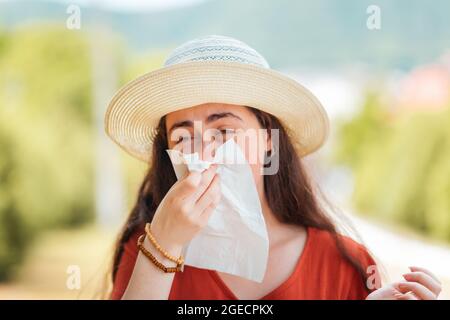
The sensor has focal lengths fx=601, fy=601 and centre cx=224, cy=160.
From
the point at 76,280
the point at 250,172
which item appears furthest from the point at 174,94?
the point at 76,280

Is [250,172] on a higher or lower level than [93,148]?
higher

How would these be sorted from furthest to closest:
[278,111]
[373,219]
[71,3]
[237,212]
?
[373,219] → [71,3] → [278,111] → [237,212]

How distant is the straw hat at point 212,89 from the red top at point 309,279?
25cm

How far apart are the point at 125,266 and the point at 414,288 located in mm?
548

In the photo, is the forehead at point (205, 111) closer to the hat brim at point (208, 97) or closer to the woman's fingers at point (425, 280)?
the hat brim at point (208, 97)

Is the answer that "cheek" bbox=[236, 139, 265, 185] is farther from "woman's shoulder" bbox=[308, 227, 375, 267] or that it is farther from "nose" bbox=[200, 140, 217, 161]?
"woman's shoulder" bbox=[308, 227, 375, 267]

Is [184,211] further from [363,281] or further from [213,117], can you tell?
[363,281]

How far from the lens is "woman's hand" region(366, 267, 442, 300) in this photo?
99 cm

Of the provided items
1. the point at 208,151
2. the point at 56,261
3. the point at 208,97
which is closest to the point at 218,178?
the point at 208,151

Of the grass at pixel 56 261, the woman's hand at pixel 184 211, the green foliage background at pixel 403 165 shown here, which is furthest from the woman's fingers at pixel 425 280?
the green foliage background at pixel 403 165

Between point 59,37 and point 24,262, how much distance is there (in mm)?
1989

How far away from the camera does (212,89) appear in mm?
1086

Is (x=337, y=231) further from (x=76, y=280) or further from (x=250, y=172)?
(x=76, y=280)

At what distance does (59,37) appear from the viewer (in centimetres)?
477
